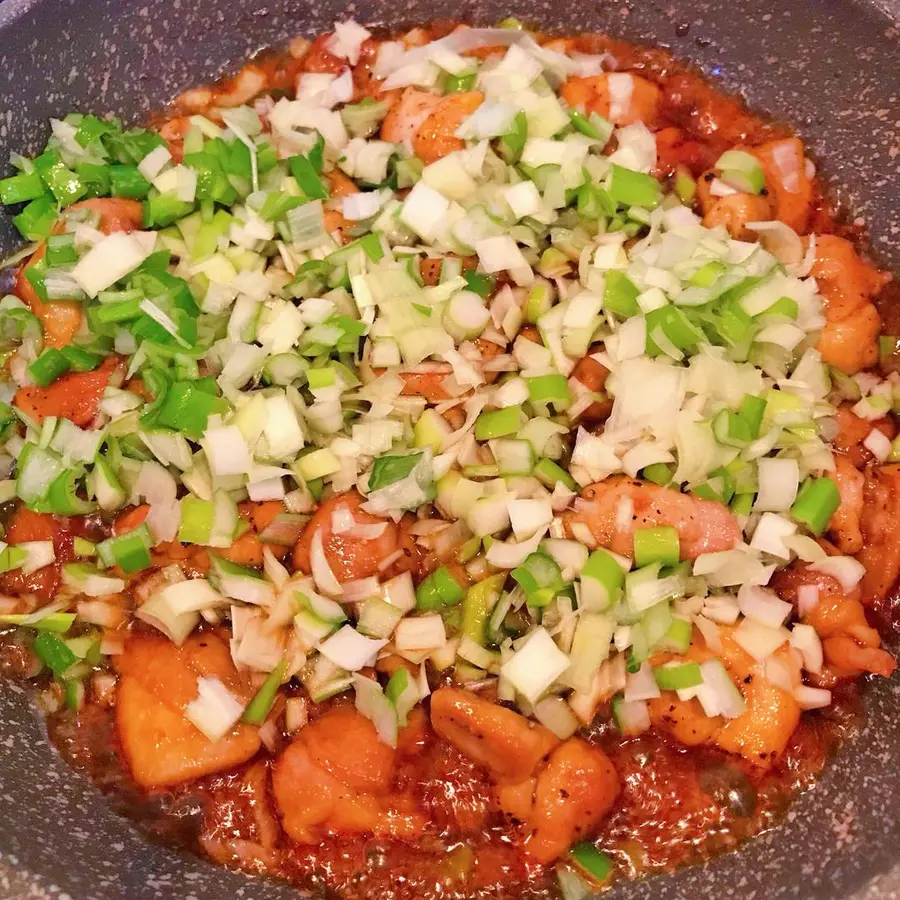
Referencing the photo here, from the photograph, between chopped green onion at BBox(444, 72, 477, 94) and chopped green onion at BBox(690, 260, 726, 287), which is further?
chopped green onion at BBox(444, 72, 477, 94)

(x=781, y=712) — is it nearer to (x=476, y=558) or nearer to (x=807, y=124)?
(x=476, y=558)

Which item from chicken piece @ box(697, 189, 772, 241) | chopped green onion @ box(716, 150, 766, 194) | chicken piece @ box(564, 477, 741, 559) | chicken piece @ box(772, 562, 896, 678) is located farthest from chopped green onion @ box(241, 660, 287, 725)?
chopped green onion @ box(716, 150, 766, 194)

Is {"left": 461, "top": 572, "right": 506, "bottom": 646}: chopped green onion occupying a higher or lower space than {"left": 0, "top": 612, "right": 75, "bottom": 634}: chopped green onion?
higher

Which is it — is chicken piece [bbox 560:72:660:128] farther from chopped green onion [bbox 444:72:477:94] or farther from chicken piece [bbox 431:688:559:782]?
chicken piece [bbox 431:688:559:782]

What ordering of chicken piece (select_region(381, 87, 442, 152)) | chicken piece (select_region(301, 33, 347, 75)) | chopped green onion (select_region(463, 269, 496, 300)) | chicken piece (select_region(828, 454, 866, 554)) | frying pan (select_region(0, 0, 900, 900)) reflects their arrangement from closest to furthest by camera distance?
frying pan (select_region(0, 0, 900, 900)) < chicken piece (select_region(828, 454, 866, 554)) < chopped green onion (select_region(463, 269, 496, 300)) < chicken piece (select_region(381, 87, 442, 152)) < chicken piece (select_region(301, 33, 347, 75))

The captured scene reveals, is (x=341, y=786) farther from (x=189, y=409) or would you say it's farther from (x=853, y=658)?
(x=853, y=658)

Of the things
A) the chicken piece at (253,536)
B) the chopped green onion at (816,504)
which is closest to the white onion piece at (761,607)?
the chopped green onion at (816,504)
